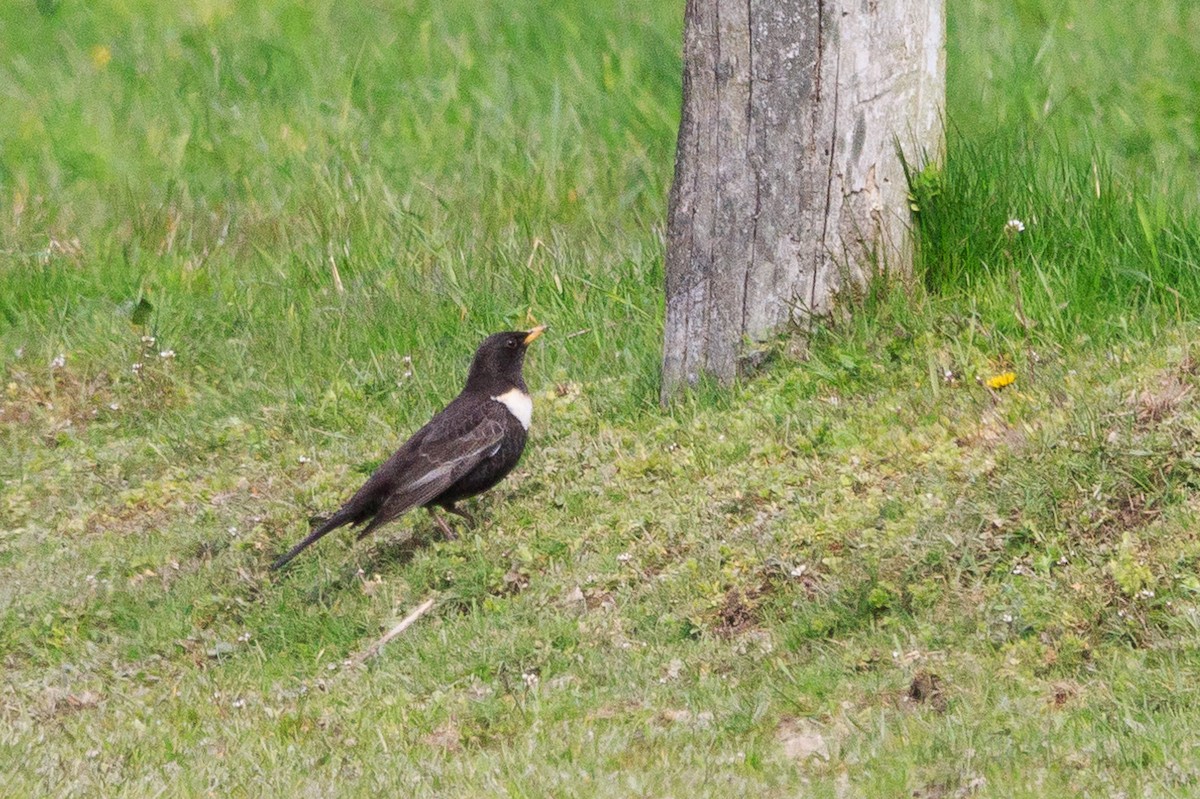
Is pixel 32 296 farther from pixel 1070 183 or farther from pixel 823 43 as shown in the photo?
pixel 1070 183

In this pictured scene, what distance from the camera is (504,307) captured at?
8.82m

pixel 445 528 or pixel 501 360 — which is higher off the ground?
pixel 501 360

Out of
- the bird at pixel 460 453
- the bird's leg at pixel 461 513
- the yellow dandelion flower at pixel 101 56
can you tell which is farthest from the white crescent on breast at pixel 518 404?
the yellow dandelion flower at pixel 101 56

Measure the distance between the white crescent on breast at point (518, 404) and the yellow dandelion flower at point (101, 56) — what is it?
6270 mm

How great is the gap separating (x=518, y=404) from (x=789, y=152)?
1625 millimetres

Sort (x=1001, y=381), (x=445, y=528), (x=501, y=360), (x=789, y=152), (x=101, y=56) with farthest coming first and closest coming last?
(x=101, y=56)
(x=501, y=360)
(x=445, y=528)
(x=789, y=152)
(x=1001, y=381)

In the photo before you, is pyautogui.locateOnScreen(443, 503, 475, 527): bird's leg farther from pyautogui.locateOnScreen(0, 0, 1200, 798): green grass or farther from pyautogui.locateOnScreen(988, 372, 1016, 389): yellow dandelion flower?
pyautogui.locateOnScreen(988, 372, 1016, 389): yellow dandelion flower

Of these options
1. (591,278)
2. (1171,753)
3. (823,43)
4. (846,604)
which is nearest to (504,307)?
(591,278)

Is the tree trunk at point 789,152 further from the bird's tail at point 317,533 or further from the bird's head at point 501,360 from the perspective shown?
the bird's tail at point 317,533

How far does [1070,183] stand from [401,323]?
3476mm

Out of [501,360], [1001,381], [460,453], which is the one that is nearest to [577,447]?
[501,360]

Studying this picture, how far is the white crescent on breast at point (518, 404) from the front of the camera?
24.3 ft

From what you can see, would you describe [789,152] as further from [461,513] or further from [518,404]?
[461,513]

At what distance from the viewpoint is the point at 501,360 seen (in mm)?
7633
